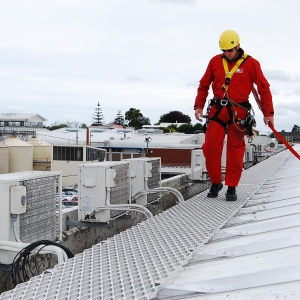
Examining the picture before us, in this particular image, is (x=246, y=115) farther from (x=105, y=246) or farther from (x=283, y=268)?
(x=283, y=268)

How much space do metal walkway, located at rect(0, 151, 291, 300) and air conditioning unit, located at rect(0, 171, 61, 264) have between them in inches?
43.4

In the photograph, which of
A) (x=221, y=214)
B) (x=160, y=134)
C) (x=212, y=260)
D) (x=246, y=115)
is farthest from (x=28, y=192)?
(x=160, y=134)

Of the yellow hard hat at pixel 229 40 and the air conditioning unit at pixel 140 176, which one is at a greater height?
the yellow hard hat at pixel 229 40

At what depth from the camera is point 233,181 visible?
224 inches

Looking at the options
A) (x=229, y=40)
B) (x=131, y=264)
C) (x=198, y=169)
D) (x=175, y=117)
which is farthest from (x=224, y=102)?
(x=175, y=117)

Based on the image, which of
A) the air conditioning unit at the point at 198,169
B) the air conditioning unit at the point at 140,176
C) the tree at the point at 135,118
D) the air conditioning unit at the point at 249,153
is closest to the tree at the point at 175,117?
the tree at the point at 135,118

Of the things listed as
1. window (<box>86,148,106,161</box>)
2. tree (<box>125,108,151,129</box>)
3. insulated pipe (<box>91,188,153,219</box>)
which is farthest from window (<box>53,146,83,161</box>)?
tree (<box>125,108,151,129</box>)

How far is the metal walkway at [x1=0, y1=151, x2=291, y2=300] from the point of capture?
2445 millimetres

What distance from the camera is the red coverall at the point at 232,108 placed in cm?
542

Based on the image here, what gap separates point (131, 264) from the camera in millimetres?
2951

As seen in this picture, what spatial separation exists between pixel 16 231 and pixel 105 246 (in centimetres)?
124

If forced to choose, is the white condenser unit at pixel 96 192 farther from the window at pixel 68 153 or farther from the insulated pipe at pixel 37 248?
the window at pixel 68 153

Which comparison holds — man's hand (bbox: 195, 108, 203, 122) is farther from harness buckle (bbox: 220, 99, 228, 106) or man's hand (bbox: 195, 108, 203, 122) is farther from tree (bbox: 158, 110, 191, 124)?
tree (bbox: 158, 110, 191, 124)

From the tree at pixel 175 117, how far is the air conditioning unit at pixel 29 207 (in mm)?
112174
